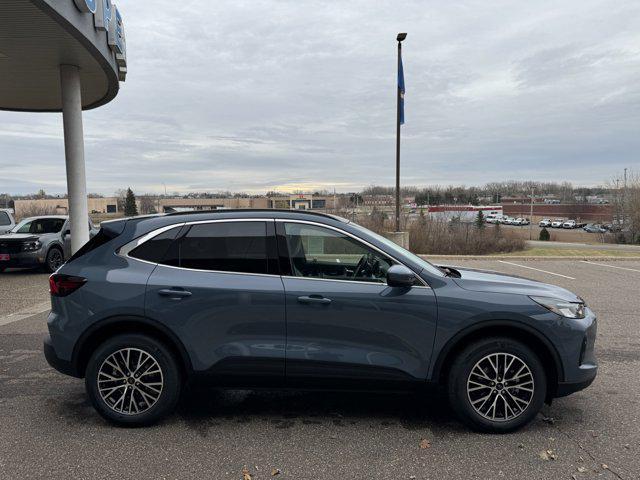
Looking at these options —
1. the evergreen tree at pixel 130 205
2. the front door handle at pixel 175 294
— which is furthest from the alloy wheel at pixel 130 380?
the evergreen tree at pixel 130 205

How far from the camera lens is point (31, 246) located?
39.8ft

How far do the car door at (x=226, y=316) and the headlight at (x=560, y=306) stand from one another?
202 centimetres

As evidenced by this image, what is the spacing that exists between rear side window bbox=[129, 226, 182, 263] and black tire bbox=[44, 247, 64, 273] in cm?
1042

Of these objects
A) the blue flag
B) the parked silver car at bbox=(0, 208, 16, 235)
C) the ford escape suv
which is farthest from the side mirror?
the parked silver car at bbox=(0, 208, 16, 235)

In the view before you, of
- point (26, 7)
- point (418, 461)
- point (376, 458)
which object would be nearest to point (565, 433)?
point (418, 461)

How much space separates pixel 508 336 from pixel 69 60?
11165mm

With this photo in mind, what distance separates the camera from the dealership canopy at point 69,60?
8180mm

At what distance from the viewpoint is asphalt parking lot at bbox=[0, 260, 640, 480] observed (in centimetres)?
311

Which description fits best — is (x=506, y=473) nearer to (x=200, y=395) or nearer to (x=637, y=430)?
(x=637, y=430)

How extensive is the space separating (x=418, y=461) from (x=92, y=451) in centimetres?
233

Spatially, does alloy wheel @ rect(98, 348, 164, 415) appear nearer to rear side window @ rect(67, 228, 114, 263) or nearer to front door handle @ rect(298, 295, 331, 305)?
rear side window @ rect(67, 228, 114, 263)

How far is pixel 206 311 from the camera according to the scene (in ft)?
11.8

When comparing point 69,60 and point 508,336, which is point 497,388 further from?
point 69,60

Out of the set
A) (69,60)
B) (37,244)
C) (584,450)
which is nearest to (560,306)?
(584,450)
